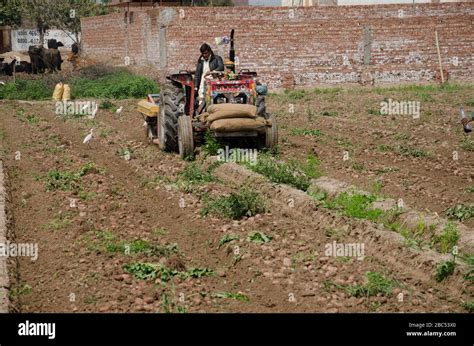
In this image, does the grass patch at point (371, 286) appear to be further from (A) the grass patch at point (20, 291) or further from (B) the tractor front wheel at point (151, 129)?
A: (B) the tractor front wheel at point (151, 129)

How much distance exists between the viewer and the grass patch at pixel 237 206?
908 centimetres

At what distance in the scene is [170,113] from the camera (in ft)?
42.9

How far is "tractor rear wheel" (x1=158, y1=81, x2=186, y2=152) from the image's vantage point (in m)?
13.1

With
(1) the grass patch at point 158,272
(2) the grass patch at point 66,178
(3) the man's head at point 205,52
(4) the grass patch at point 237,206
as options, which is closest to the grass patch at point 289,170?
(4) the grass patch at point 237,206

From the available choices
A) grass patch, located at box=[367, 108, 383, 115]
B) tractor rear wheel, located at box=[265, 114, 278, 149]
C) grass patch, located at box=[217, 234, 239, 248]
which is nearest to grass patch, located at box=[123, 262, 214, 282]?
grass patch, located at box=[217, 234, 239, 248]

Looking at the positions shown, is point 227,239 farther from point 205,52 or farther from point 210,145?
point 205,52

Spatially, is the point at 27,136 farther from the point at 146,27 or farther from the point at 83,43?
the point at 83,43

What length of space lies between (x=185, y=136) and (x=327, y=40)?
47.8 feet

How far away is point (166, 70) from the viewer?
2531 centimetres

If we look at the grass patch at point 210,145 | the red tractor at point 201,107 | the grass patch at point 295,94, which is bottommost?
the grass patch at point 295,94

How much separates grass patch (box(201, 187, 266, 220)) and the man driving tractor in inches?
157

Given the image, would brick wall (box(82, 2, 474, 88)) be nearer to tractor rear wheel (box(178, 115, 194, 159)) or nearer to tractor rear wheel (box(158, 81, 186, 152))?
tractor rear wheel (box(158, 81, 186, 152))

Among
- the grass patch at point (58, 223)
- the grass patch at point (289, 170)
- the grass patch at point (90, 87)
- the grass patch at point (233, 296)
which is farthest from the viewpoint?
the grass patch at point (90, 87)
